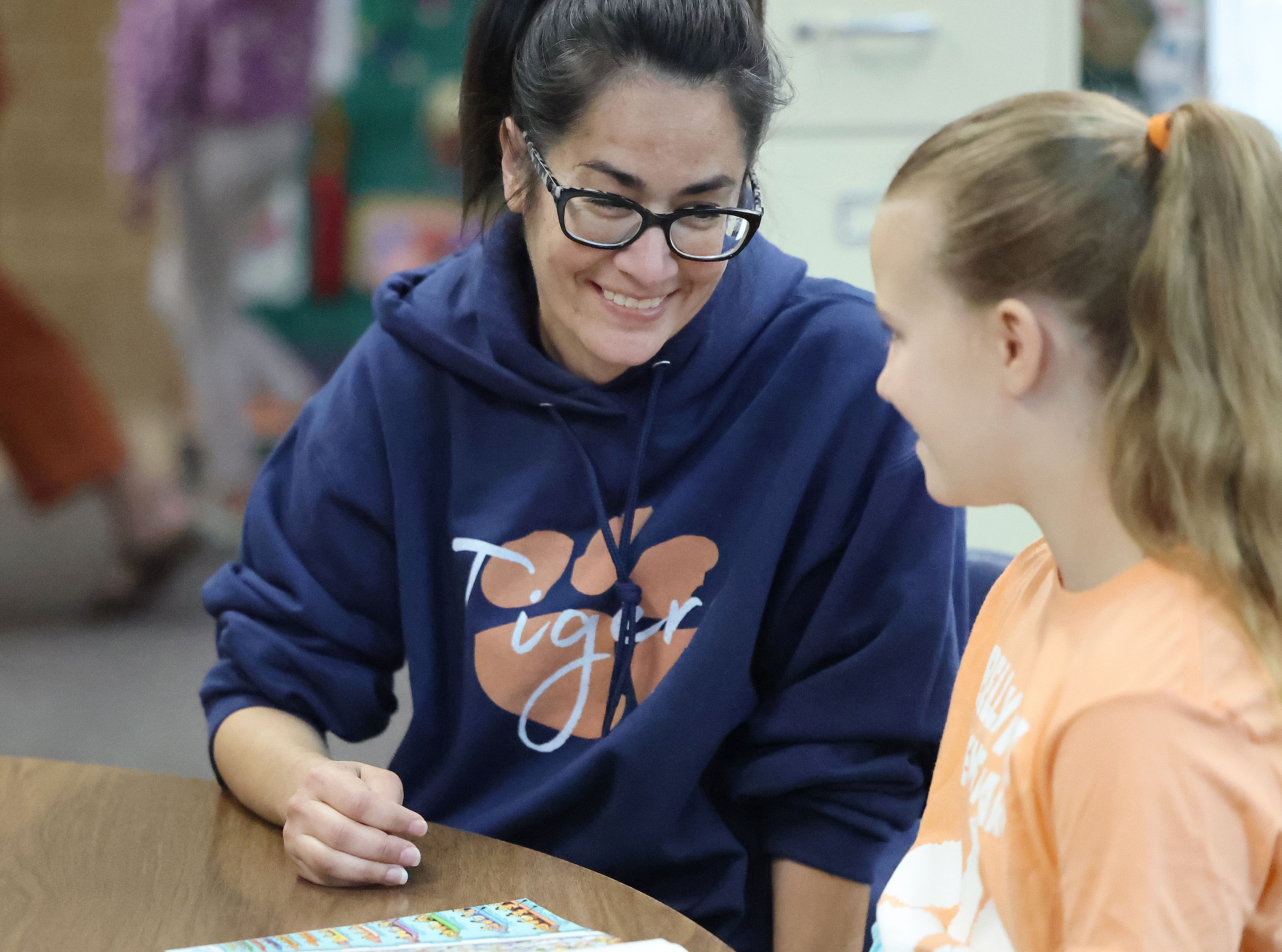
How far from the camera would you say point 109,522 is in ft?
12.3

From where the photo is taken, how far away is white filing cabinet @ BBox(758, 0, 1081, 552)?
1.94m

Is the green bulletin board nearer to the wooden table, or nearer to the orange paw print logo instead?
the orange paw print logo

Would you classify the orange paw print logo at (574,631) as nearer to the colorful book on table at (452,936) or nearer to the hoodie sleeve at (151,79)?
the colorful book on table at (452,936)

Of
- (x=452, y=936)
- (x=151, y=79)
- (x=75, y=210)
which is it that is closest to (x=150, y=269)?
(x=75, y=210)

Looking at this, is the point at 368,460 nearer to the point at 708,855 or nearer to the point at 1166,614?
the point at 708,855

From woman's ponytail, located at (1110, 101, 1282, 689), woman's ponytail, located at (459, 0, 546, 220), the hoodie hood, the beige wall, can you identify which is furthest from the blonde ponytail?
the beige wall

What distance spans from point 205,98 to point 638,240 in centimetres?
281

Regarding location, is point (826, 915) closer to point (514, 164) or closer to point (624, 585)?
point (624, 585)

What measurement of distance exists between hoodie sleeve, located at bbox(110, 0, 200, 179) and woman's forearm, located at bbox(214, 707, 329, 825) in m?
2.75

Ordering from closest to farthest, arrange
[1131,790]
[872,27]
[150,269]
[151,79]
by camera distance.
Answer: [1131,790], [872,27], [151,79], [150,269]

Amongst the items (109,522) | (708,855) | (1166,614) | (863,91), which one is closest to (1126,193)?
(1166,614)

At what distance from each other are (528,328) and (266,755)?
1.34 feet

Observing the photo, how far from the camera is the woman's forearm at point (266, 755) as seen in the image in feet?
3.08

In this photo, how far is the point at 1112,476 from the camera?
26.7 inches
